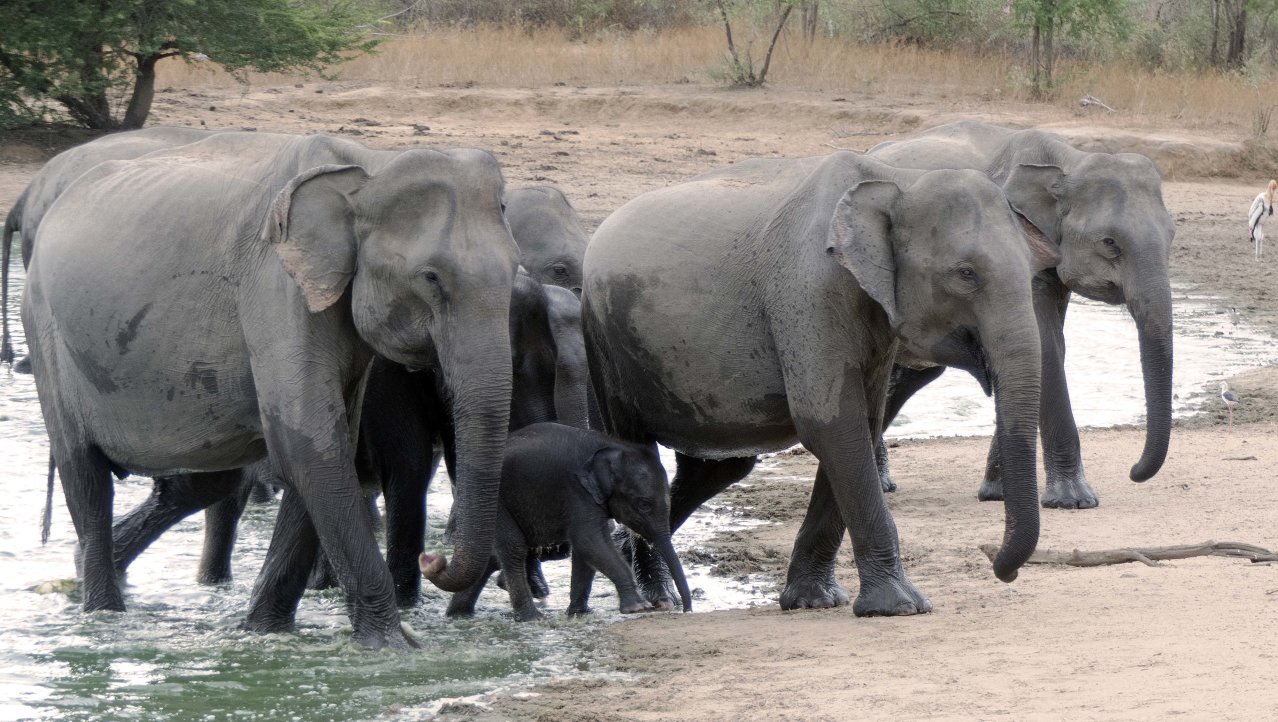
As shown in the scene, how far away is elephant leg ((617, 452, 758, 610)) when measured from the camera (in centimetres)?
739

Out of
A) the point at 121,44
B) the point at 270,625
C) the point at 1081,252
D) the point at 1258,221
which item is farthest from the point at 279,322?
the point at 121,44

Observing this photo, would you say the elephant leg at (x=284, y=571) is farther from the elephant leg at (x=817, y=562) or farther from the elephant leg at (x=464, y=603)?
the elephant leg at (x=817, y=562)

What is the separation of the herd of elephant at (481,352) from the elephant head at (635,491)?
0.01m

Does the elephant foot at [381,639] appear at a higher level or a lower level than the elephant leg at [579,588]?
higher

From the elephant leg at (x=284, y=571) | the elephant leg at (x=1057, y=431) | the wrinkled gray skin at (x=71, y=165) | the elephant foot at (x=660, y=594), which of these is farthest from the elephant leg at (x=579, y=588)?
the elephant leg at (x=1057, y=431)

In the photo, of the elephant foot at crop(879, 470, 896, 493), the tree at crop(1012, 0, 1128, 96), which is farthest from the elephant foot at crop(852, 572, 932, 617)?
the tree at crop(1012, 0, 1128, 96)

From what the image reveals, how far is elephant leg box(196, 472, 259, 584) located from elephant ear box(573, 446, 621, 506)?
5.95 feet

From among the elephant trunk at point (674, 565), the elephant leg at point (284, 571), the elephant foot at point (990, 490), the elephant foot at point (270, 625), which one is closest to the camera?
the elephant leg at point (284, 571)

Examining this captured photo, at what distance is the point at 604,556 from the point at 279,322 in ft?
5.44

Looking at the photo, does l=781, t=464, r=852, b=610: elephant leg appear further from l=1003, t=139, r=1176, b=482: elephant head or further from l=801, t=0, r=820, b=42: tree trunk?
l=801, t=0, r=820, b=42: tree trunk

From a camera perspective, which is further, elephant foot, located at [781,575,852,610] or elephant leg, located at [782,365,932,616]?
elephant foot, located at [781,575,852,610]

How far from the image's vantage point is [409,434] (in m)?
6.98

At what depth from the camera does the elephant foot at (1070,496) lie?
8.93 m

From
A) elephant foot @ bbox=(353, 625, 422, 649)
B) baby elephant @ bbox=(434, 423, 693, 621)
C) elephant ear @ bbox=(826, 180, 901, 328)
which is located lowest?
elephant foot @ bbox=(353, 625, 422, 649)
